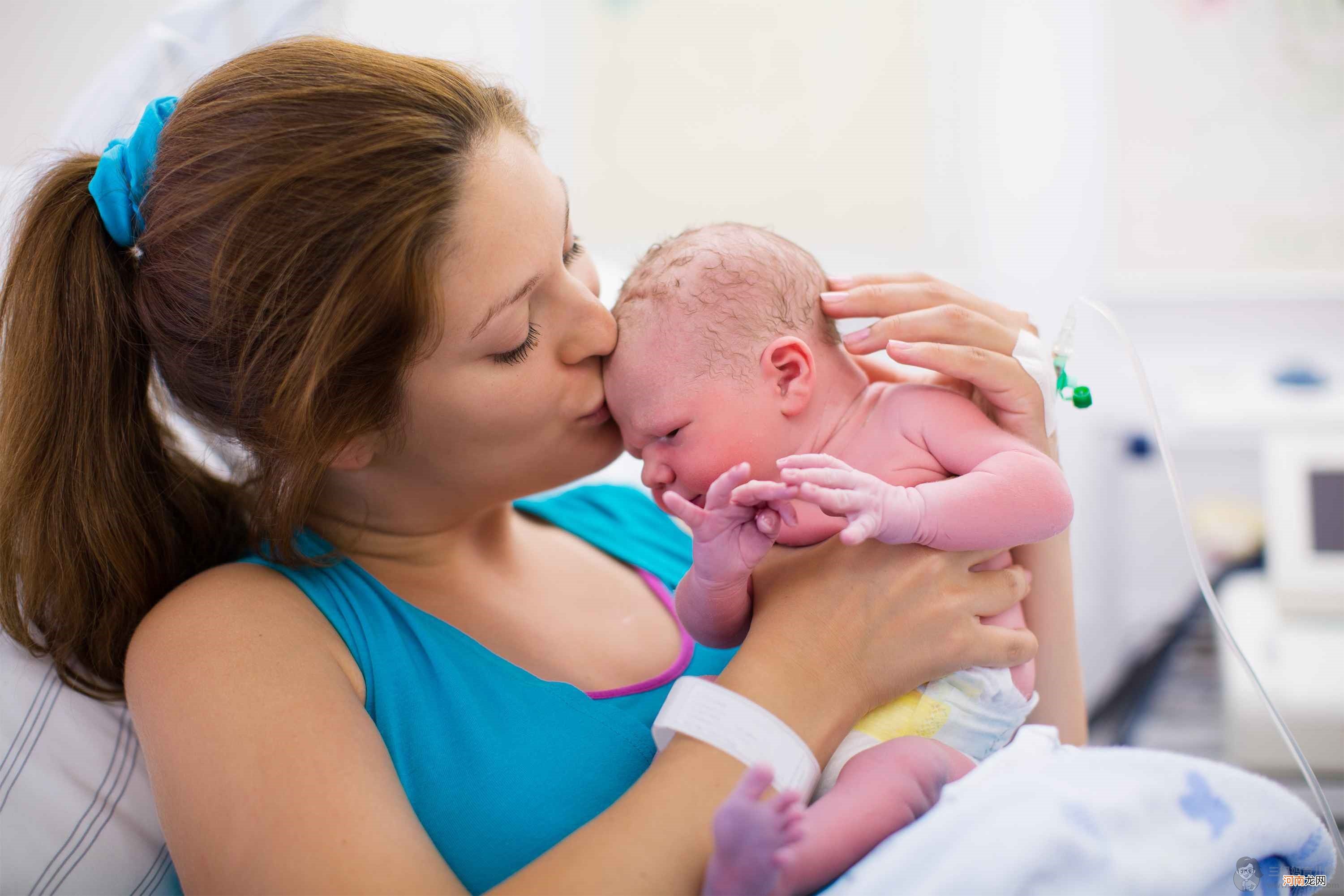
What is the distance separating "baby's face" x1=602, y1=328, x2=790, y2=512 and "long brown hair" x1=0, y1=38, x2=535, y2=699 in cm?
25

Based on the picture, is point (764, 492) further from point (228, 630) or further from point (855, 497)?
point (228, 630)

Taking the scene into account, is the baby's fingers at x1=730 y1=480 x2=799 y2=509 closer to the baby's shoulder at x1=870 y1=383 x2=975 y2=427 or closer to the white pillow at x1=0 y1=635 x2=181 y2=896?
the baby's shoulder at x1=870 y1=383 x2=975 y2=427

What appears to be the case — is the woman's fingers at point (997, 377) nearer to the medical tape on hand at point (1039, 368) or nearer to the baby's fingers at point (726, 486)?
the medical tape on hand at point (1039, 368)

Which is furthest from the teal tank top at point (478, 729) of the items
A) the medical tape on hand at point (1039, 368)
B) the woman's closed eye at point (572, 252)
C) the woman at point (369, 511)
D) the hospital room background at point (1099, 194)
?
the hospital room background at point (1099, 194)

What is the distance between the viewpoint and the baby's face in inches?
43.4

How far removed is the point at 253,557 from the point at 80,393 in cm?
27

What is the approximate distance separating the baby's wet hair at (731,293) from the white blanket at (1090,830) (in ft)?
1.69

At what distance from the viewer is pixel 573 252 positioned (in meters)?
1.20

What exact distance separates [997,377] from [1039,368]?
0.25ft

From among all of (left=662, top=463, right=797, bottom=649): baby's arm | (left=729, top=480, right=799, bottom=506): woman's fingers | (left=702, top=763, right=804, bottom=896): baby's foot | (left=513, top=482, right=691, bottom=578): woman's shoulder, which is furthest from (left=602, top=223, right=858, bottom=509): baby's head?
(left=702, top=763, right=804, bottom=896): baby's foot

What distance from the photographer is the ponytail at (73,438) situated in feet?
3.55

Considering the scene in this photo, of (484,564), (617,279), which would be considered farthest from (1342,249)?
(484,564)

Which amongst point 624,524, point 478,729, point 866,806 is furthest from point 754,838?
point 624,524

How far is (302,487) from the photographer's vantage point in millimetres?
1071
